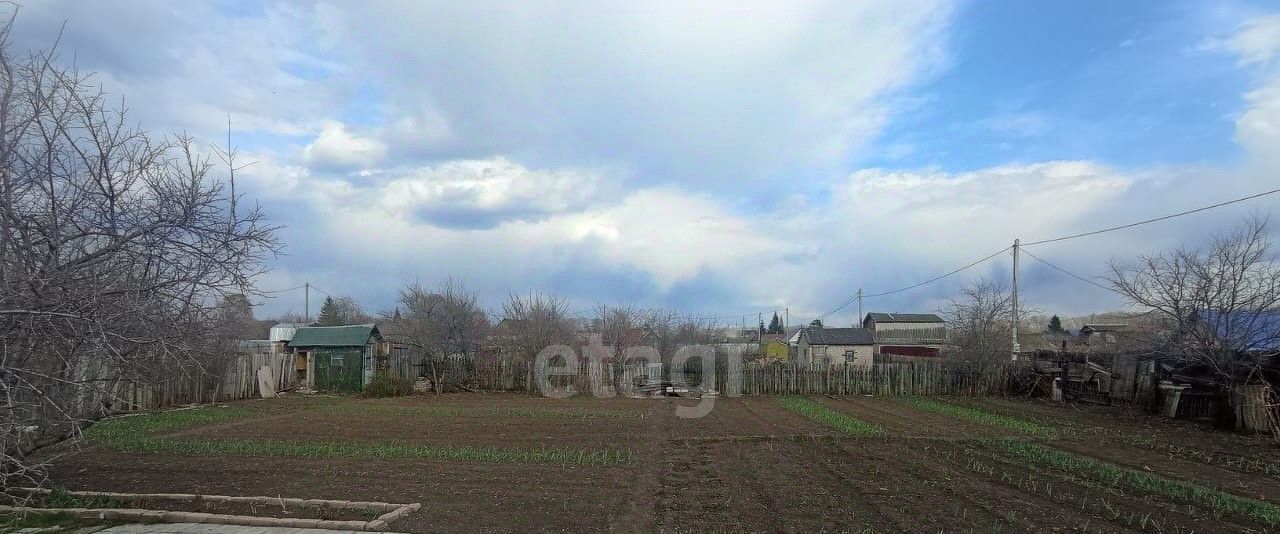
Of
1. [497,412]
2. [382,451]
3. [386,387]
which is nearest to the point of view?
[382,451]

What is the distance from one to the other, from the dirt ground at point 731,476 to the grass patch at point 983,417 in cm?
46

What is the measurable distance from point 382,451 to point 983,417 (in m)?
12.8

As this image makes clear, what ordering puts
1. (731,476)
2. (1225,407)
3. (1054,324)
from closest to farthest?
1. (731,476)
2. (1225,407)
3. (1054,324)

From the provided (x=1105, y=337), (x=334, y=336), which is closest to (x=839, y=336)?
(x=1105, y=337)

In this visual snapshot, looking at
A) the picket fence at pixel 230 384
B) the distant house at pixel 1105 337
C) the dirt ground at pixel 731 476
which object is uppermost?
the distant house at pixel 1105 337

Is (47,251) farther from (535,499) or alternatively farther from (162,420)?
(162,420)

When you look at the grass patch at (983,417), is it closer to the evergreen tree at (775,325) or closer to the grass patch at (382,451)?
the grass patch at (382,451)

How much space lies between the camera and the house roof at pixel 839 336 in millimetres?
50656

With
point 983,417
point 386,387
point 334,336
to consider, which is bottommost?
point 983,417

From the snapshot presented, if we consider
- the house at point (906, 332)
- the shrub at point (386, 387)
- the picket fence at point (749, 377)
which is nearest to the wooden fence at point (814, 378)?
the picket fence at point (749, 377)

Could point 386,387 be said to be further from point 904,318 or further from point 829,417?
point 904,318

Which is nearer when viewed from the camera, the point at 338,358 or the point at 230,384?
the point at 230,384

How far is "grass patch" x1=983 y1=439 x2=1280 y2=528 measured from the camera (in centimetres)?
727

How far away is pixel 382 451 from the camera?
1091 cm
